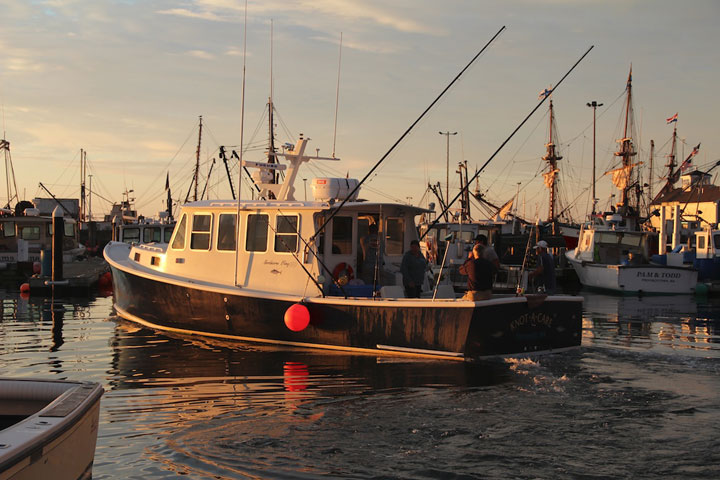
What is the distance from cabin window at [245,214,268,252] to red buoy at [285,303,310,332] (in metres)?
1.72

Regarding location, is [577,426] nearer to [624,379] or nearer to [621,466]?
[621,466]

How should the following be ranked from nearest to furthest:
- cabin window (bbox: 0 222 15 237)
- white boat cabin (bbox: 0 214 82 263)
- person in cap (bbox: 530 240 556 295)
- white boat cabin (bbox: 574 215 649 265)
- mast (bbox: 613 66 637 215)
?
person in cap (bbox: 530 240 556 295), white boat cabin (bbox: 574 215 649 265), white boat cabin (bbox: 0 214 82 263), cabin window (bbox: 0 222 15 237), mast (bbox: 613 66 637 215)

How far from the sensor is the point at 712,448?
7.57 metres

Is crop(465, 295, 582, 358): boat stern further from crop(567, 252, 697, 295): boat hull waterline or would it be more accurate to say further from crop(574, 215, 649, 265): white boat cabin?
crop(574, 215, 649, 265): white boat cabin

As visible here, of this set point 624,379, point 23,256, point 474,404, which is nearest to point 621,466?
point 474,404

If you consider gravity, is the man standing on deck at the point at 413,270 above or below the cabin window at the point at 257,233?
below

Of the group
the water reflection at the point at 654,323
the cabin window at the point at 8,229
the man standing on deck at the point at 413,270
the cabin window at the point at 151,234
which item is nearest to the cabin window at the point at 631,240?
the water reflection at the point at 654,323

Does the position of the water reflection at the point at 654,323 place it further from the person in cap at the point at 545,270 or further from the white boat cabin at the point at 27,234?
the white boat cabin at the point at 27,234

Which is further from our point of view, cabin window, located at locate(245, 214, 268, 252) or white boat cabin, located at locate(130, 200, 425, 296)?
cabin window, located at locate(245, 214, 268, 252)

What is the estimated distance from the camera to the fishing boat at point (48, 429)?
4793mm

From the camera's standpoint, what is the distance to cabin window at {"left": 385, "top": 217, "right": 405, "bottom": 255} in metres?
15.0

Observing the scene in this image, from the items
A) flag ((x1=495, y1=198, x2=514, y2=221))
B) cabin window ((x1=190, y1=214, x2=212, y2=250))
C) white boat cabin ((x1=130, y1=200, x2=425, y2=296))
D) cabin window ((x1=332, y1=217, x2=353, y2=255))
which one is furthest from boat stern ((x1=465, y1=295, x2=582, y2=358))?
flag ((x1=495, y1=198, x2=514, y2=221))

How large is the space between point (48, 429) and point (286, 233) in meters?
9.17

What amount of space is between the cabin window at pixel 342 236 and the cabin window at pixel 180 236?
3.16m
